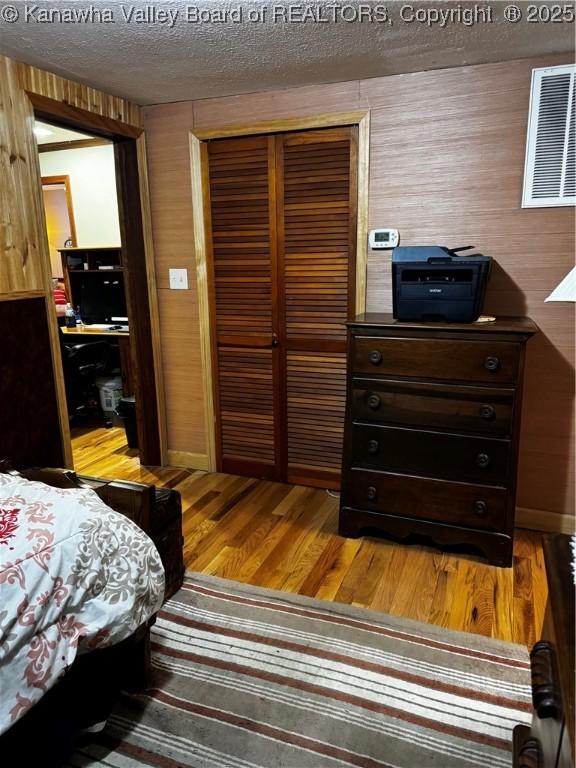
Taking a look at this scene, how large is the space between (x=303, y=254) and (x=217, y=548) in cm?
163

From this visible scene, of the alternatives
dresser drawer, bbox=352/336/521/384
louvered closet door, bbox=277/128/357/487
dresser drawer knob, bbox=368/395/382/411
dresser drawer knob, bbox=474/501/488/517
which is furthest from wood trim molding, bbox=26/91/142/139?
dresser drawer knob, bbox=474/501/488/517

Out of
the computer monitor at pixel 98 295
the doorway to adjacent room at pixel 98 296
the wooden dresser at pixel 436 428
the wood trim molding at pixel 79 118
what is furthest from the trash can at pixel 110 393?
the wooden dresser at pixel 436 428

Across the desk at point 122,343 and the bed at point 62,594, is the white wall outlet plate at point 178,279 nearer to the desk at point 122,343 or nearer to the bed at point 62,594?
Result: the desk at point 122,343

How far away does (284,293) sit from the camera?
3.00 metres

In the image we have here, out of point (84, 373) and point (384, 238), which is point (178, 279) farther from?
point (84, 373)

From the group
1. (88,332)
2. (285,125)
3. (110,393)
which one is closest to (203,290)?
(285,125)

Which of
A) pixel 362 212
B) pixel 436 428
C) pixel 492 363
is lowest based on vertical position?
pixel 436 428

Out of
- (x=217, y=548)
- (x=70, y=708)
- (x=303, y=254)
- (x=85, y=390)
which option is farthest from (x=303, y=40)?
(x=85, y=390)

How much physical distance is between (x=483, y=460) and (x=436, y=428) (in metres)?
0.24

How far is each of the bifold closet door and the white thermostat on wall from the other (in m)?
0.11

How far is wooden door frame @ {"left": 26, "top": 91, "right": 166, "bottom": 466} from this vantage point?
3029 millimetres

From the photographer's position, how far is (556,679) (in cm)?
91

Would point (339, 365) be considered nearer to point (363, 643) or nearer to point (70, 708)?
point (363, 643)

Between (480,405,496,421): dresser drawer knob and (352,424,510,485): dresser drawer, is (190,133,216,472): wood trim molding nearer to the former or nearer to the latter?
(352,424,510,485): dresser drawer
